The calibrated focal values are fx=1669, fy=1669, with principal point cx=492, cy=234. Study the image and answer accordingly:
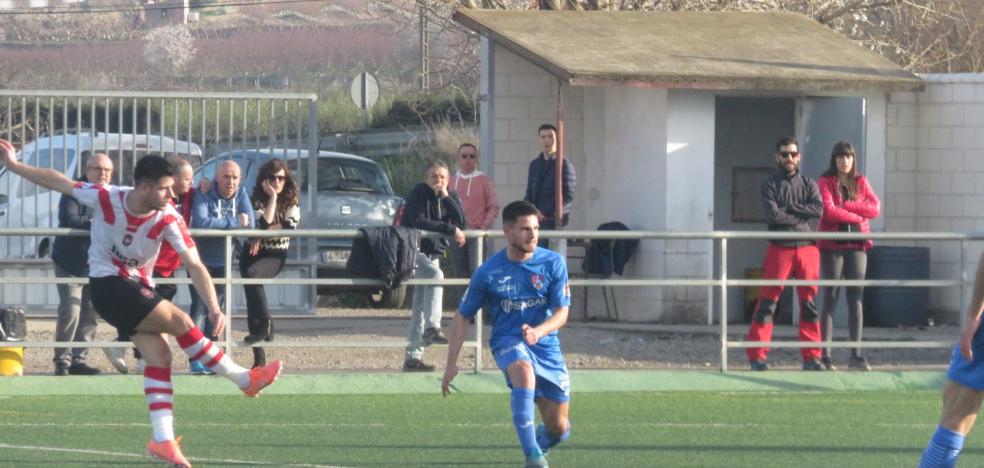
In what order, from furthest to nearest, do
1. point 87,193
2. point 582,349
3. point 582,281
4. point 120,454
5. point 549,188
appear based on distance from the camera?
point 549,188 < point 582,349 < point 582,281 < point 120,454 < point 87,193

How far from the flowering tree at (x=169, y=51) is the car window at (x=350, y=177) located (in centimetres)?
1436

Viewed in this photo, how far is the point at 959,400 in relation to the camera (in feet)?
26.4

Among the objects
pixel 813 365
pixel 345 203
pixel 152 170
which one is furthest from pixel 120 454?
pixel 345 203

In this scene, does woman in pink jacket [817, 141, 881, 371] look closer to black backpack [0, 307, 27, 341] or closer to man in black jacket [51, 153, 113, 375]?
man in black jacket [51, 153, 113, 375]

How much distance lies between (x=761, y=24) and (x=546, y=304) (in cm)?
1054

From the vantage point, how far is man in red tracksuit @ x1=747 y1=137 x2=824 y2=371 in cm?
1423

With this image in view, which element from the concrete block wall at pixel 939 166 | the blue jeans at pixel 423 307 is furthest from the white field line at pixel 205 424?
the concrete block wall at pixel 939 166

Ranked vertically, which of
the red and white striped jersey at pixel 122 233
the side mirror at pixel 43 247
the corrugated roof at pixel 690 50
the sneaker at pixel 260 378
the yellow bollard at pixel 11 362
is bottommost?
the yellow bollard at pixel 11 362

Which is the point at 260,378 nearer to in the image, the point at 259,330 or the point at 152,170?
the point at 152,170

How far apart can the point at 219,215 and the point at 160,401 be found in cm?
476

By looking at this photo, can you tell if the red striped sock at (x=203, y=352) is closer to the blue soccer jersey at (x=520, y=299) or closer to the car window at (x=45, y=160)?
the blue soccer jersey at (x=520, y=299)

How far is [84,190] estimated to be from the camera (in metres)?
9.22

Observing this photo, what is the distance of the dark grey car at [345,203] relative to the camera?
18875 mm

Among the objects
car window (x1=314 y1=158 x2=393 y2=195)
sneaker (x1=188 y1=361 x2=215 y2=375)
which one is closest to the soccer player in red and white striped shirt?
sneaker (x1=188 y1=361 x2=215 y2=375)
